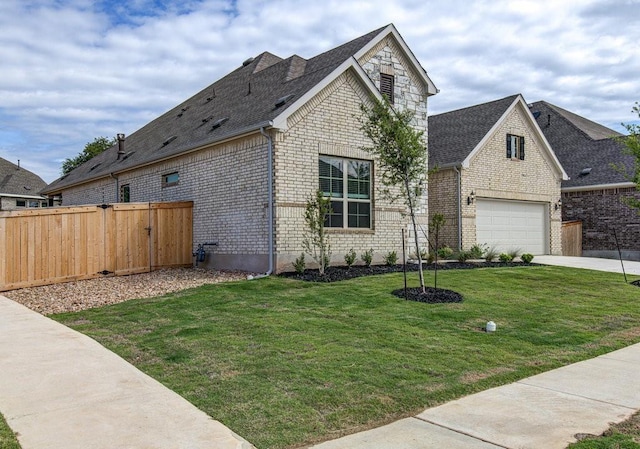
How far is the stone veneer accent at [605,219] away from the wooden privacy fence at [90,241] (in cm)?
1899

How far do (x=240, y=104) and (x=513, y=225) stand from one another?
12.5 meters

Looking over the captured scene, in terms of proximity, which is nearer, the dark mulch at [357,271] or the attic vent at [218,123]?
the dark mulch at [357,271]

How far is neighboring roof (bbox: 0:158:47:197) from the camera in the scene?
125 ft

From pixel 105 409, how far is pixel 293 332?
3011 mm

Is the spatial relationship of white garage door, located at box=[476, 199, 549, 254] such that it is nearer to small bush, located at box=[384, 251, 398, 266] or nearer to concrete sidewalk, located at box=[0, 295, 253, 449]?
small bush, located at box=[384, 251, 398, 266]

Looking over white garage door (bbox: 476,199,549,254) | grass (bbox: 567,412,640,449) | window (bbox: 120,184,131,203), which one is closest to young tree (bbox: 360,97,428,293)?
grass (bbox: 567,412,640,449)

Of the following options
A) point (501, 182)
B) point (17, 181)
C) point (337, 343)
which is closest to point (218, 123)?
point (337, 343)

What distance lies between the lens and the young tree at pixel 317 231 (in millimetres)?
12594

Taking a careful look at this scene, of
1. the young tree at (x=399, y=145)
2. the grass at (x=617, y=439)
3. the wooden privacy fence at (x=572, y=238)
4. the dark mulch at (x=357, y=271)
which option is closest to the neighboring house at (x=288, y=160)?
the dark mulch at (x=357, y=271)

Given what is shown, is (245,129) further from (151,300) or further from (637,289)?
(637,289)

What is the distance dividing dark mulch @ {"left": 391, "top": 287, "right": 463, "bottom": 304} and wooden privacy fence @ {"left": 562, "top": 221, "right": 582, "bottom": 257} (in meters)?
16.0

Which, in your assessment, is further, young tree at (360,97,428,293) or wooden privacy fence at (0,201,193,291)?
wooden privacy fence at (0,201,193,291)

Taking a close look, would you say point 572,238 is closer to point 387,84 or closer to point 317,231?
point 387,84

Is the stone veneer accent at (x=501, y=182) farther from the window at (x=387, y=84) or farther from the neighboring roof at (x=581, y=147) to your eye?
the window at (x=387, y=84)
